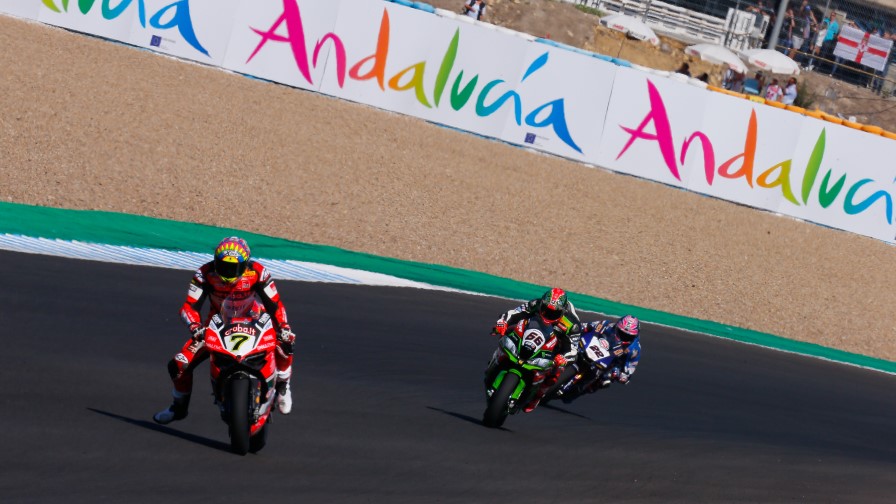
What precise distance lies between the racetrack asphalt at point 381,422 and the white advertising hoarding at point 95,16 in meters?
10.8

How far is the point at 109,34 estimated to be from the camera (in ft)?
79.5

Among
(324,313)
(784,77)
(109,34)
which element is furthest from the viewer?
(784,77)

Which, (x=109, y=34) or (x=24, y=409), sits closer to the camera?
(x=24, y=409)

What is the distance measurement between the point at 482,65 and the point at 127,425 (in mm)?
18140

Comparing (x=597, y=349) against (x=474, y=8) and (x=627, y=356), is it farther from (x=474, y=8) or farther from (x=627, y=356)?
(x=474, y=8)

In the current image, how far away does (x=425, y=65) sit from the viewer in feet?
82.6

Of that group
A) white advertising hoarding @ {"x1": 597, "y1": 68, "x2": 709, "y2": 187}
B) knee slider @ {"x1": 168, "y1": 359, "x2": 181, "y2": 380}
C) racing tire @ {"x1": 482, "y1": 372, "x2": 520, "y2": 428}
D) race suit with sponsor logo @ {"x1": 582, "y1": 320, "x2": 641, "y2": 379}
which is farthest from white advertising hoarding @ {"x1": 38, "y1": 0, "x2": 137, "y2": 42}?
knee slider @ {"x1": 168, "y1": 359, "x2": 181, "y2": 380}

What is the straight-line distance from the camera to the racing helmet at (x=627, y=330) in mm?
12797

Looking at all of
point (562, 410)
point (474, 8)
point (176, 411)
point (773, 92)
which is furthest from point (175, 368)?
point (773, 92)

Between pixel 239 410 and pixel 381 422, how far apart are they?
2440mm

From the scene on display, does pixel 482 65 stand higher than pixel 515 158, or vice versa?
pixel 482 65

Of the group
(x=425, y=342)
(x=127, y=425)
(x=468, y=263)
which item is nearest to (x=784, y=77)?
(x=468, y=263)

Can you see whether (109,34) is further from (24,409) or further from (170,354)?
(24,409)

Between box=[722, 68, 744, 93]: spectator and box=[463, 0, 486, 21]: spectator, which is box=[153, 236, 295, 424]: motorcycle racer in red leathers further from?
box=[722, 68, 744, 93]: spectator
